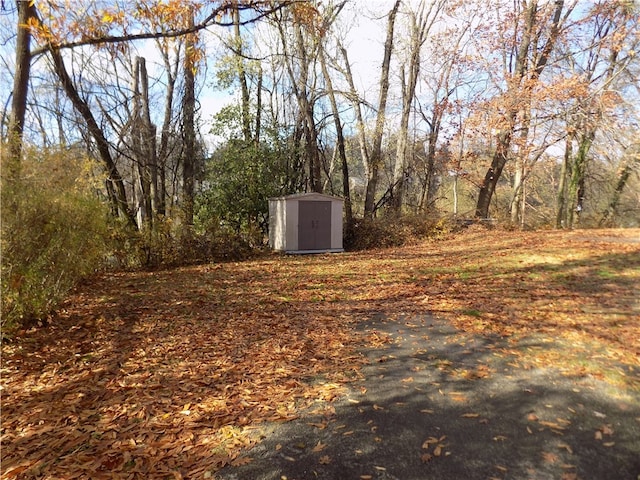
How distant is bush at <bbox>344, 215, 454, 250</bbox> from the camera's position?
16.6 metres

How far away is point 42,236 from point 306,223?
32.9 feet

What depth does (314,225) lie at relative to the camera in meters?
14.9

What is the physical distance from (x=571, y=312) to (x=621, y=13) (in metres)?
18.0

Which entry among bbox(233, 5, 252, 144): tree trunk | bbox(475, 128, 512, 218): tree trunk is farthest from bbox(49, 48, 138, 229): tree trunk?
bbox(475, 128, 512, 218): tree trunk

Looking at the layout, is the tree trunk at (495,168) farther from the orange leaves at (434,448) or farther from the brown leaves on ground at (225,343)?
the orange leaves at (434,448)

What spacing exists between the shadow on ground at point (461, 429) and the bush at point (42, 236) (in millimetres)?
3539

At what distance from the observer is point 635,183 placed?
21.3 metres

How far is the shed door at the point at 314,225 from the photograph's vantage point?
14.7m

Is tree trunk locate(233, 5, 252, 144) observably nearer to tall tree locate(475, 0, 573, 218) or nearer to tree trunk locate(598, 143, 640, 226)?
tall tree locate(475, 0, 573, 218)

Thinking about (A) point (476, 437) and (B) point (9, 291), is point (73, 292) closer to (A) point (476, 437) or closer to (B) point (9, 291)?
(B) point (9, 291)

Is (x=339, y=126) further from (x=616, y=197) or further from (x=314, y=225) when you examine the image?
(x=616, y=197)

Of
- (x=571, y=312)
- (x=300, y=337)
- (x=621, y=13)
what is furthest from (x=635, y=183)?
(x=300, y=337)

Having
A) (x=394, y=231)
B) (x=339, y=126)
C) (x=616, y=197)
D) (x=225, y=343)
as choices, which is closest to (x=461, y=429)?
(x=225, y=343)

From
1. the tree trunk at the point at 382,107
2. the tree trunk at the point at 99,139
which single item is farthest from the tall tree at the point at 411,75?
the tree trunk at the point at 99,139
